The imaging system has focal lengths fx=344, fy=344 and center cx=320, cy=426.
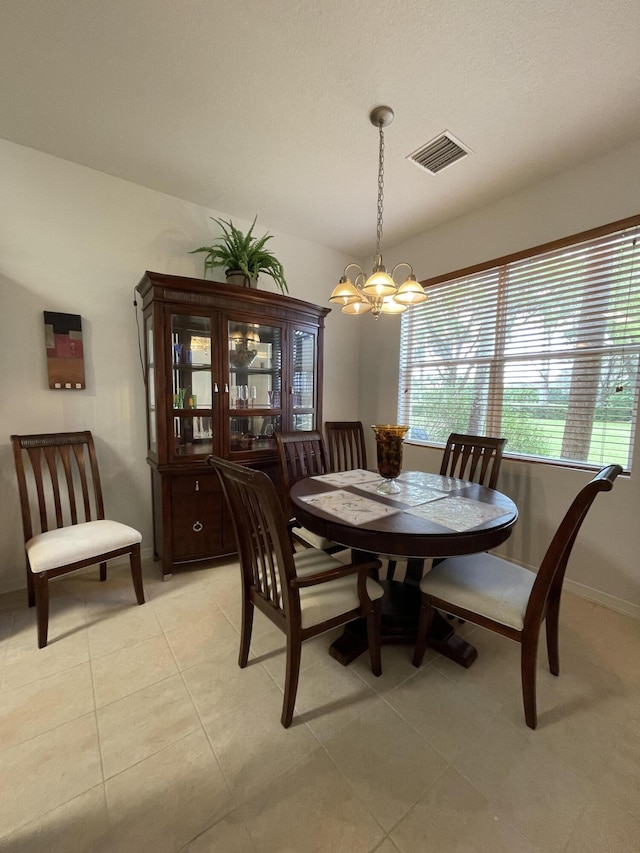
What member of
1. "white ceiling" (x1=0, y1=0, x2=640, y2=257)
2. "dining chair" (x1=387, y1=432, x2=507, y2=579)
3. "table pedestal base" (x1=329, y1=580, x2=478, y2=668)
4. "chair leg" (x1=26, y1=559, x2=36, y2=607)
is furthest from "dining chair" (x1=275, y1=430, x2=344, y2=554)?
"white ceiling" (x1=0, y1=0, x2=640, y2=257)

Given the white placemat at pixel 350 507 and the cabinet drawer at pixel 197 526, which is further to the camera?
the cabinet drawer at pixel 197 526

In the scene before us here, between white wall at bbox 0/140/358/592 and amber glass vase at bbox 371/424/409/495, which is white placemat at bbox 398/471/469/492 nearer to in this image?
amber glass vase at bbox 371/424/409/495

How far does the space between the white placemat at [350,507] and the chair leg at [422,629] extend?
0.44 m

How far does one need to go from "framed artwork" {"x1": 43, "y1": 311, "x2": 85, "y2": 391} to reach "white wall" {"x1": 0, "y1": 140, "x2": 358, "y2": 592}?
0.05 meters

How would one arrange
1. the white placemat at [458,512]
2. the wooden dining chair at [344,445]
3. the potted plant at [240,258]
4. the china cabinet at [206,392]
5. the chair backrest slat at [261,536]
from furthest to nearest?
1. the wooden dining chair at [344,445]
2. the potted plant at [240,258]
3. the china cabinet at [206,392]
4. the white placemat at [458,512]
5. the chair backrest slat at [261,536]

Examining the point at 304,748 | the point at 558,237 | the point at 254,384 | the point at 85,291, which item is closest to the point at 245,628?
the point at 304,748

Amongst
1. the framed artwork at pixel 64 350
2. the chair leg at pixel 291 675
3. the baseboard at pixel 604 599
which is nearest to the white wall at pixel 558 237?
the baseboard at pixel 604 599

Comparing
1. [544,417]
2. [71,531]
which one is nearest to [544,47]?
[544,417]

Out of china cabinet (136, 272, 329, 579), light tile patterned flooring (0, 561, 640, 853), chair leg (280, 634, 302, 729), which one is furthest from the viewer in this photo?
china cabinet (136, 272, 329, 579)

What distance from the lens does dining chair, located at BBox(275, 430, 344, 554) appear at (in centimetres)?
226

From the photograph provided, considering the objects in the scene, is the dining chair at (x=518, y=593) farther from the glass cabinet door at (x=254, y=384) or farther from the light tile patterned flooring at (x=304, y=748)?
the glass cabinet door at (x=254, y=384)

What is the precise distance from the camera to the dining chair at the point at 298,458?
2258 mm

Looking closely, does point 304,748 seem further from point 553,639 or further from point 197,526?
point 197,526

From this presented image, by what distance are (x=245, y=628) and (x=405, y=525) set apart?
881mm
